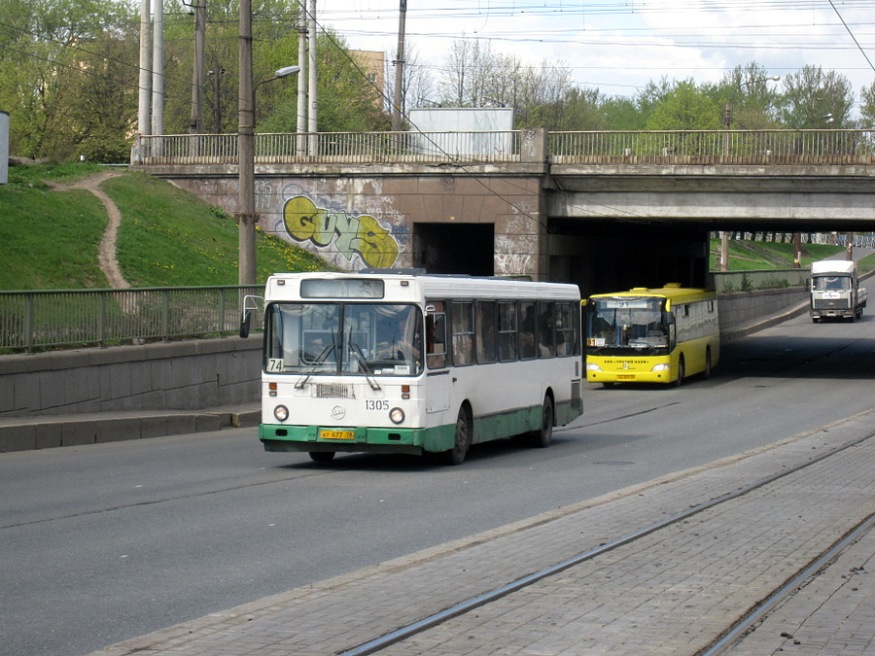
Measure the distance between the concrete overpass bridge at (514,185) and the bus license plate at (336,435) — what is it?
24259 mm

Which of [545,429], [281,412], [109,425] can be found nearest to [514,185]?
[545,429]

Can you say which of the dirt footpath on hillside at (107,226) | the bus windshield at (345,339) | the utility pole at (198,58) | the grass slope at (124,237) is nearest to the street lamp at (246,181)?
the dirt footpath on hillside at (107,226)

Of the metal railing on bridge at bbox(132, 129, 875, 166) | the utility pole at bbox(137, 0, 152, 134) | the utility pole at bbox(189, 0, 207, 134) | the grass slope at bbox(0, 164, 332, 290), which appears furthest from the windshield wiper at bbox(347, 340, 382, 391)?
the utility pole at bbox(189, 0, 207, 134)

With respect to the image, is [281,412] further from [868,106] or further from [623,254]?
[868,106]

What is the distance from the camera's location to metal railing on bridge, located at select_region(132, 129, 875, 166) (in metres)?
37.9

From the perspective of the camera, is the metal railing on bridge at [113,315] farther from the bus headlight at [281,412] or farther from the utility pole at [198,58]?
the utility pole at [198,58]

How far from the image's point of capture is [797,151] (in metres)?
38.2

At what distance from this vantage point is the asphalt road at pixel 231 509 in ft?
26.7

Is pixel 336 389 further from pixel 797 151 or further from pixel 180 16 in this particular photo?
pixel 180 16

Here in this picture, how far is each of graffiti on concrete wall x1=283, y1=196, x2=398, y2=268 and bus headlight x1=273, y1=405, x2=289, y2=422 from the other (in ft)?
82.8

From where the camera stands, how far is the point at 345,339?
Answer: 16.0m

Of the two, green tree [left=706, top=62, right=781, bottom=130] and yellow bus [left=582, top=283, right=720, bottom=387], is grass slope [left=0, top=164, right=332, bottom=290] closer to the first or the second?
yellow bus [left=582, top=283, right=720, bottom=387]

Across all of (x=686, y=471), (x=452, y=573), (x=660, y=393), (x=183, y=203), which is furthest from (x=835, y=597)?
(x=183, y=203)

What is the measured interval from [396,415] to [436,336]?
1194 millimetres
